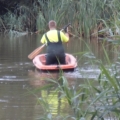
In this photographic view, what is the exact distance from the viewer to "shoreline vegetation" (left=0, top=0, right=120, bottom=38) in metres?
23.3

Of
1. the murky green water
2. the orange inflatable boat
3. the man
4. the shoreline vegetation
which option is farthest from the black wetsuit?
the shoreline vegetation

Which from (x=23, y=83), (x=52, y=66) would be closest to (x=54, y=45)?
(x=52, y=66)

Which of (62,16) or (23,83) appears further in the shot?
(62,16)

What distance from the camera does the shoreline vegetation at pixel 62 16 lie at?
23.3 metres

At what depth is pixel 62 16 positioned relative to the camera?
25.2 m

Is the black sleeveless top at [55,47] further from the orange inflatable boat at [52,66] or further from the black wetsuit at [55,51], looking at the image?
the orange inflatable boat at [52,66]

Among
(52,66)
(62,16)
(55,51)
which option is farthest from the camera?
(62,16)

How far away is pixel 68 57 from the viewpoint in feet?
48.5

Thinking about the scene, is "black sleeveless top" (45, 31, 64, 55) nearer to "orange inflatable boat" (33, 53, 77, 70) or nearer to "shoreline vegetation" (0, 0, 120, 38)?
"orange inflatable boat" (33, 53, 77, 70)

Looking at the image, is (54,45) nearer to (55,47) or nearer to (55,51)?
(55,47)

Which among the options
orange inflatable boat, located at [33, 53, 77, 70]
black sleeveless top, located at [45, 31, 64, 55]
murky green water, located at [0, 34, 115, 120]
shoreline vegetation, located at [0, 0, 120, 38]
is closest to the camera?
murky green water, located at [0, 34, 115, 120]

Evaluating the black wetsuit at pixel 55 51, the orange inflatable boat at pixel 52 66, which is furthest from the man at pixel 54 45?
the orange inflatable boat at pixel 52 66

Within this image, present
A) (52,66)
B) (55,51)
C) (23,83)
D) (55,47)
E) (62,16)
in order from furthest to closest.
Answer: (62,16), (55,47), (55,51), (52,66), (23,83)

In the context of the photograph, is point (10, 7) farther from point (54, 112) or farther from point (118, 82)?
point (118, 82)
